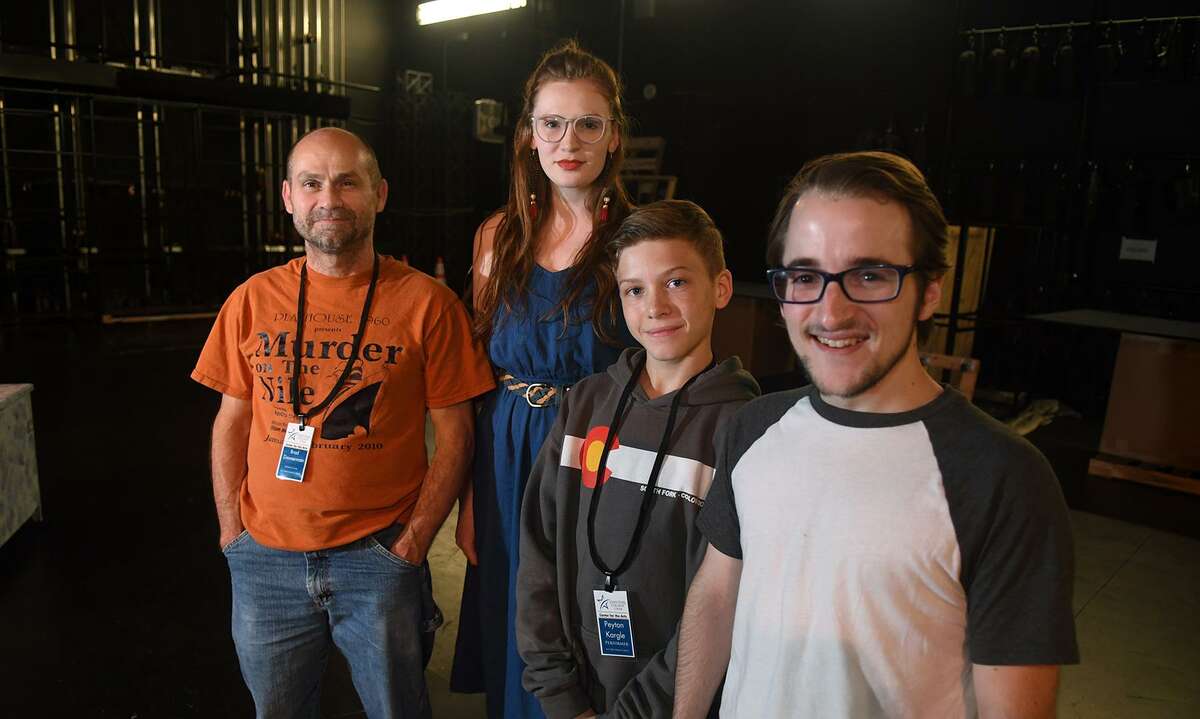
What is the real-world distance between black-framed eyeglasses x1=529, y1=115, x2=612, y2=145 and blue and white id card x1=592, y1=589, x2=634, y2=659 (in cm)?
99

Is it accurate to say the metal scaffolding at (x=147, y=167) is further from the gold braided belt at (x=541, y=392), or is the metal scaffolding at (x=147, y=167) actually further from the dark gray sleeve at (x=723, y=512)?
the dark gray sleeve at (x=723, y=512)

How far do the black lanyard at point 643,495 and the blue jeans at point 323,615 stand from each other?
0.54 metres

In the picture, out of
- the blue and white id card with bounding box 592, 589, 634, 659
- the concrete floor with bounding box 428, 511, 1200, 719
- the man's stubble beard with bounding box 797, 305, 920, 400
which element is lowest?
the concrete floor with bounding box 428, 511, 1200, 719

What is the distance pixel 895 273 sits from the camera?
1.01 meters

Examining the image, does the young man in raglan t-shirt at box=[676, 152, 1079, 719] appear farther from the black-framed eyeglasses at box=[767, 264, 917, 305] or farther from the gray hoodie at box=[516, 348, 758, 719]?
the gray hoodie at box=[516, 348, 758, 719]

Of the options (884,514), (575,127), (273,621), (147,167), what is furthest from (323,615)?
(147,167)

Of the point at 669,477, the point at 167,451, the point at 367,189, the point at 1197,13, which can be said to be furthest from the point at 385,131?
the point at 669,477

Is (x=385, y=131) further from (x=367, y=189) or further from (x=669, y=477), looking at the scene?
(x=669, y=477)

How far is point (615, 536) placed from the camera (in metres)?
1.51

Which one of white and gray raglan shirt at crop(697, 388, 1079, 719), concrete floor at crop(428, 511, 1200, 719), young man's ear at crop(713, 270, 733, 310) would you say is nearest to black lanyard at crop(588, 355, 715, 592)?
young man's ear at crop(713, 270, 733, 310)

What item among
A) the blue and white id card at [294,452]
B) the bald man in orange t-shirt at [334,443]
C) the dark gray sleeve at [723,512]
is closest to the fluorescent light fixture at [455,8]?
the bald man in orange t-shirt at [334,443]

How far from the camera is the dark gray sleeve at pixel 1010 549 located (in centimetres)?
91

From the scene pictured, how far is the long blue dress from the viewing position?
1860 millimetres

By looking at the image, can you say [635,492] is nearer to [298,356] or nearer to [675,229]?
[675,229]
